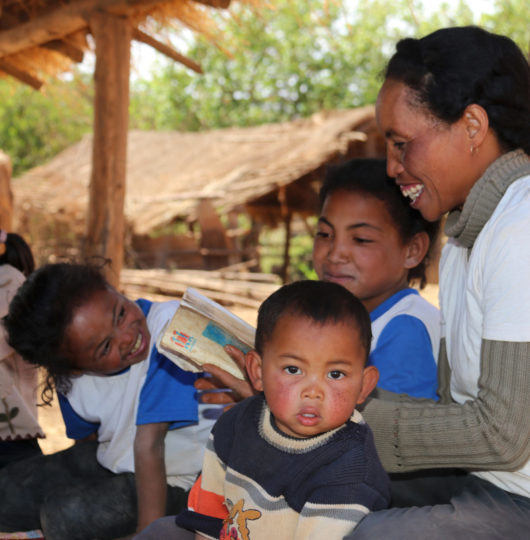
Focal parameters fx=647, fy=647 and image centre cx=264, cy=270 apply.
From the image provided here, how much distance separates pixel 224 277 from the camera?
467 inches

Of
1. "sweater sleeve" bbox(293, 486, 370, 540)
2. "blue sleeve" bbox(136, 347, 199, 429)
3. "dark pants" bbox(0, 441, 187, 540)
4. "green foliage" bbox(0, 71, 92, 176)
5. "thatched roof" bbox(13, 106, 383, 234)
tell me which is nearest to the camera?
"sweater sleeve" bbox(293, 486, 370, 540)

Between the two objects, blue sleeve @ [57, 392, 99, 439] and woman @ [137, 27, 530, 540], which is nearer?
woman @ [137, 27, 530, 540]

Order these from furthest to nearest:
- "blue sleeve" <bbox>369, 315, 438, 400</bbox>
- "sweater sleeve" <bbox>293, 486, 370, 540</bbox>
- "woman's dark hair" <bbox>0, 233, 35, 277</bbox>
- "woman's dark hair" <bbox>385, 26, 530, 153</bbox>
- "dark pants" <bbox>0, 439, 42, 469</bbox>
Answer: "woman's dark hair" <bbox>0, 233, 35, 277</bbox>
"dark pants" <bbox>0, 439, 42, 469</bbox>
"blue sleeve" <bbox>369, 315, 438, 400</bbox>
"woman's dark hair" <bbox>385, 26, 530, 153</bbox>
"sweater sleeve" <bbox>293, 486, 370, 540</bbox>

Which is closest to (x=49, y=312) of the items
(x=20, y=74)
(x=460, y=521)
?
(x=460, y=521)

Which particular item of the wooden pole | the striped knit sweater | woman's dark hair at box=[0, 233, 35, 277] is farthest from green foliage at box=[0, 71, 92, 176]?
the striped knit sweater

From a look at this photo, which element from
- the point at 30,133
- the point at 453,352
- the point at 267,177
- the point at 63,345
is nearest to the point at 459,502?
the point at 453,352

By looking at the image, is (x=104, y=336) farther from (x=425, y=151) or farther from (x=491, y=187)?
(x=491, y=187)

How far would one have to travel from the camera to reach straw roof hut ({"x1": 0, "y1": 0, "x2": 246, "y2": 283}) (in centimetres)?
441

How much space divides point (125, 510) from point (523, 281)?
4.86 ft

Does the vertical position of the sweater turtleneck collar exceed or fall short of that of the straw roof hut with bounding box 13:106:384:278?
it falls short

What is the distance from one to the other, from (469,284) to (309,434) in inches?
21.9

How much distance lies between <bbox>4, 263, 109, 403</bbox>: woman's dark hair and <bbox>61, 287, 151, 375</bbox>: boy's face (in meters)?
0.03

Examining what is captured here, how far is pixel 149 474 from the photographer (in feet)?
6.57

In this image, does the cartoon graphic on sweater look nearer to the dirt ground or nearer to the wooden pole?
the dirt ground
